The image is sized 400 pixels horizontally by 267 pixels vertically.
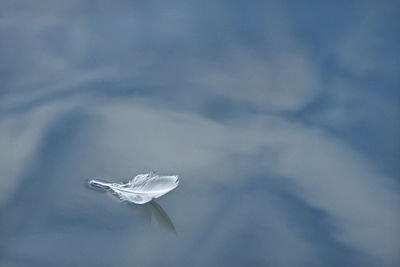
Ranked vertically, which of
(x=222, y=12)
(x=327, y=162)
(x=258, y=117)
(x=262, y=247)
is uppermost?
(x=222, y=12)

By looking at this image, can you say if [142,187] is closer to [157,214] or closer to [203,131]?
[157,214]

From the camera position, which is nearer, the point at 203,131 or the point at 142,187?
the point at 142,187

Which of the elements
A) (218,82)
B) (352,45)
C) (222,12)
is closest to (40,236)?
(218,82)

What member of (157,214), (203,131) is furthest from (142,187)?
(203,131)

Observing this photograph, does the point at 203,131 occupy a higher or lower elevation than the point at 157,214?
higher

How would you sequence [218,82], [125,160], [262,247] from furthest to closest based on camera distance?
[218,82] → [125,160] → [262,247]

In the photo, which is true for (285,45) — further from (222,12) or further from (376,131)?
(376,131)

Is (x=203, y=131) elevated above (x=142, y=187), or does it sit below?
above
